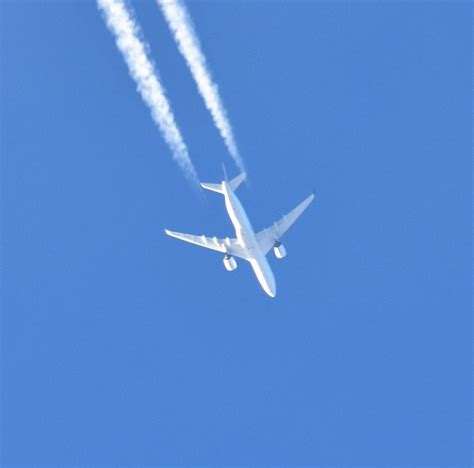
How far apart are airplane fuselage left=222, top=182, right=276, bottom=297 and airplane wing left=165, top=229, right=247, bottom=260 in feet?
3.91

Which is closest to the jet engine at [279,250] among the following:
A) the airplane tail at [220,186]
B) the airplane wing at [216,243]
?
the airplane wing at [216,243]

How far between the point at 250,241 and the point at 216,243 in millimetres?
3695

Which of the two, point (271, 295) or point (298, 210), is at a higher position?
point (298, 210)

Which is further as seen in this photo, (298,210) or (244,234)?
(298,210)

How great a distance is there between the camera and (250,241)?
170 feet

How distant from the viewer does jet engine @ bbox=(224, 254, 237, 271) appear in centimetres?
5497

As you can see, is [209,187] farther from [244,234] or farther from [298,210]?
[298,210]

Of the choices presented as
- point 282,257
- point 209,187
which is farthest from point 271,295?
point 209,187

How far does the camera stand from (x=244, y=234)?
51312mm

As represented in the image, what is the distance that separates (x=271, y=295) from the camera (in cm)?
5441

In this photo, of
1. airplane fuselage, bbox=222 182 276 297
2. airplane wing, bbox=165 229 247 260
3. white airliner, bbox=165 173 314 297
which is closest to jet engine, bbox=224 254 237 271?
white airliner, bbox=165 173 314 297

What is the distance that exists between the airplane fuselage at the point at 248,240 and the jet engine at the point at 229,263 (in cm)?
151

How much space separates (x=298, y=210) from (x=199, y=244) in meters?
5.61

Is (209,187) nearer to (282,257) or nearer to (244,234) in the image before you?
(244,234)
